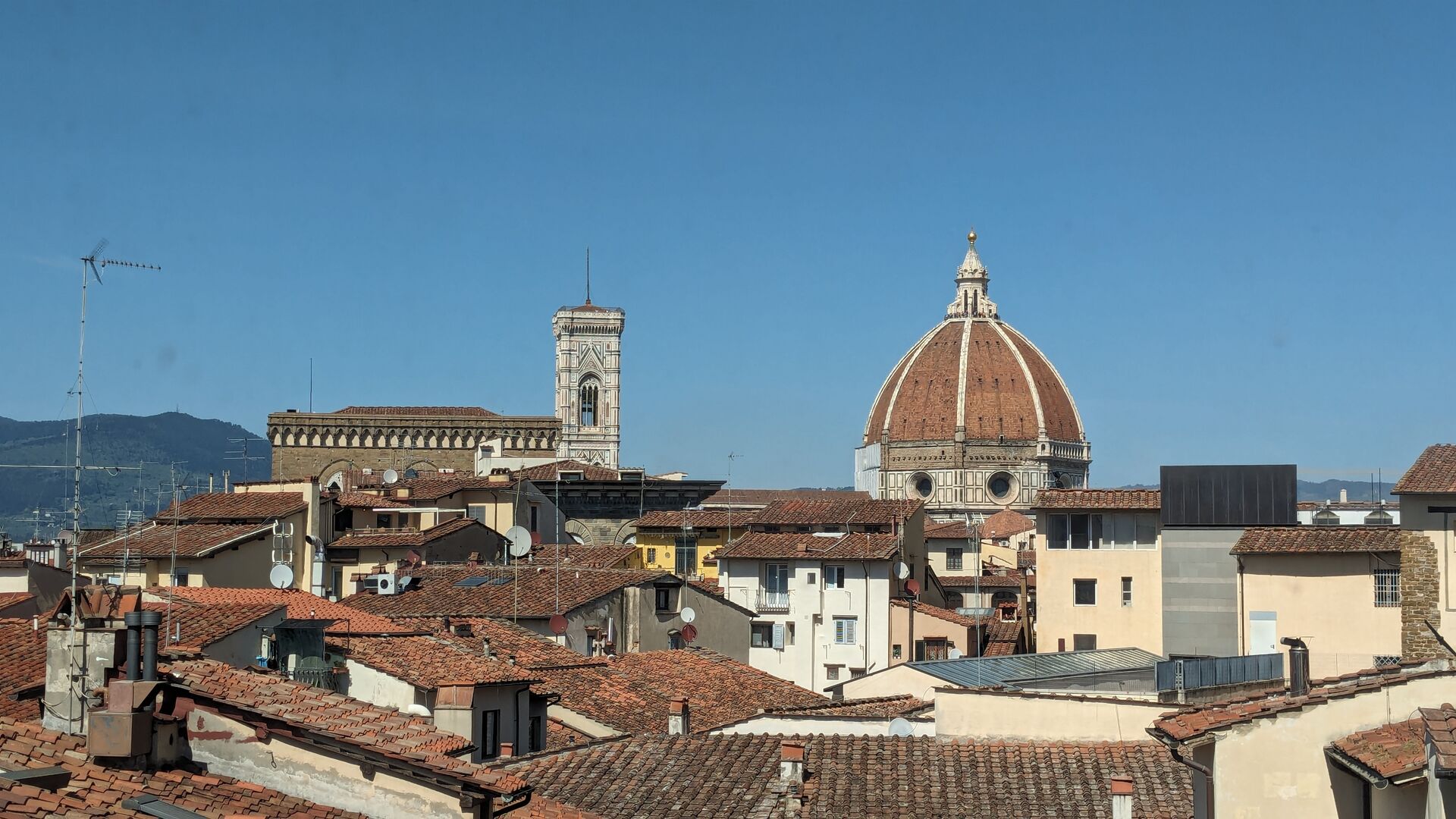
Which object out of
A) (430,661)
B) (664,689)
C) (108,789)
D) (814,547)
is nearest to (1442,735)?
(108,789)

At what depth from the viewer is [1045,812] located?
16.0 m

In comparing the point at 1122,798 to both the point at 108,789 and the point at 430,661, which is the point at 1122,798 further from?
the point at 430,661

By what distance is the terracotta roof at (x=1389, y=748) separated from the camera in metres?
9.52

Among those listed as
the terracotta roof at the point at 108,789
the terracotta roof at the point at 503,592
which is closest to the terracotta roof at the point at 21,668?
the terracotta roof at the point at 108,789

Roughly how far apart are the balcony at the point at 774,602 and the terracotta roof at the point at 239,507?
1104cm

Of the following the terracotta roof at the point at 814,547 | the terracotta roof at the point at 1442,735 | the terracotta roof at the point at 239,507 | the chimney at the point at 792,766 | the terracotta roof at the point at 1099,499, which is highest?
the terracotta roof at the point at 1099,499

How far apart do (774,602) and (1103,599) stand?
8100 millimetres

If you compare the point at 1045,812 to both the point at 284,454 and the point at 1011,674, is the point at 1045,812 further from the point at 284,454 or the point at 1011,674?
the point at 284,454

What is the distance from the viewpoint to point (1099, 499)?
136 feet

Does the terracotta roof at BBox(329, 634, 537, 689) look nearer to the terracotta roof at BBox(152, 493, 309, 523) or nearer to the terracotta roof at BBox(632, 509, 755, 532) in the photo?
the terracotta roof at BBox(152, 493, 309, 523)

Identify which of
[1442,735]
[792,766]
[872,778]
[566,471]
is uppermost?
[566,471]

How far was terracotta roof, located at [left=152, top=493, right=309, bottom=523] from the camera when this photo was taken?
38.3 metres

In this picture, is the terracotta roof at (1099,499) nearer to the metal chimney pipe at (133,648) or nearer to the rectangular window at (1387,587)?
the rectangular window at (1387,587)

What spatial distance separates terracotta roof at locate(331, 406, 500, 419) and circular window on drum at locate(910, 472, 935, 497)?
66799 mm
